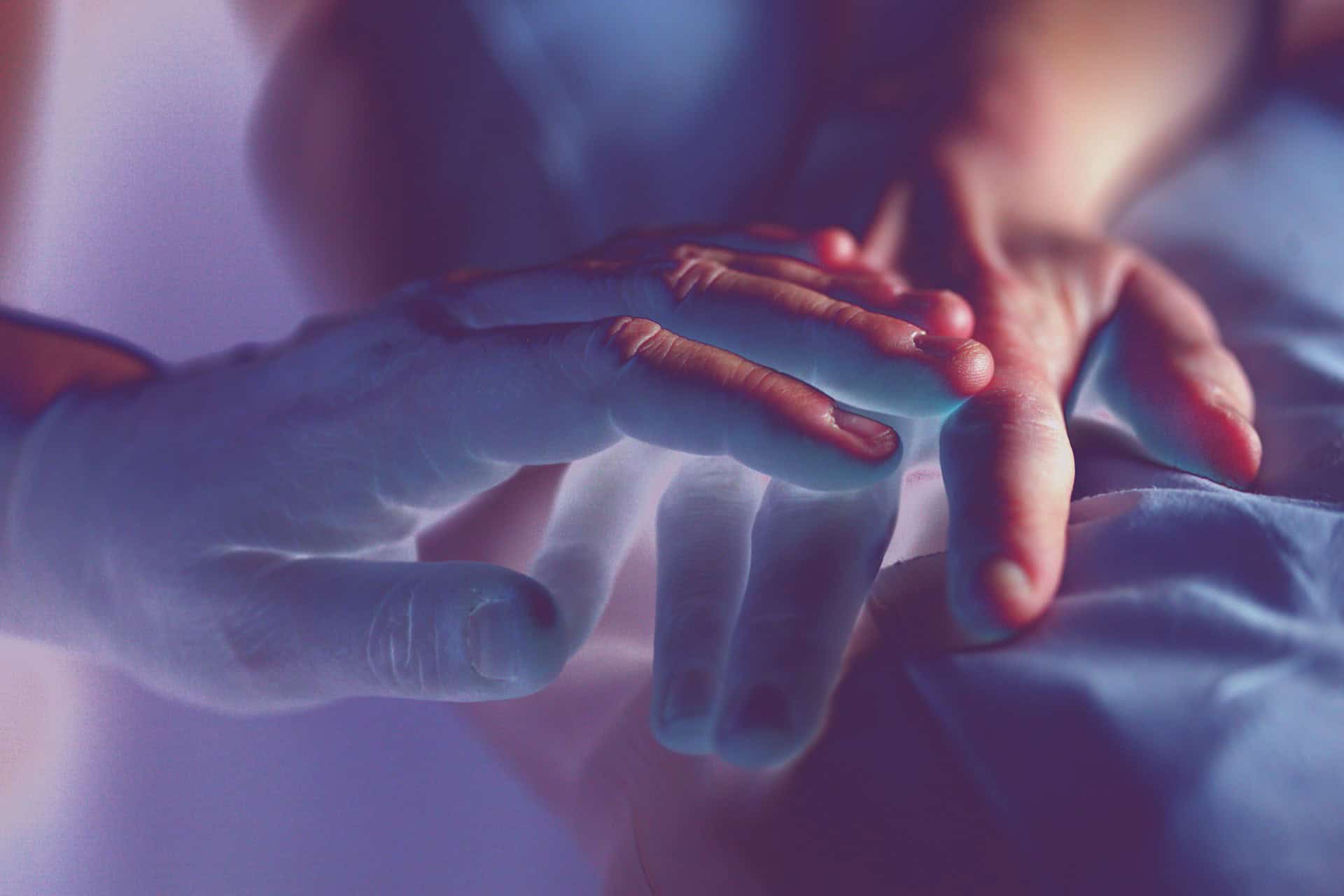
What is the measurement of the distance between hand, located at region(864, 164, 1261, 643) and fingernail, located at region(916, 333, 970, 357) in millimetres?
25

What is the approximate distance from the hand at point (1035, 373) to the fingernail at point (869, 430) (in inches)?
1.4

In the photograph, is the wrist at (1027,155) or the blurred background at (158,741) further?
the wrist at (1027,155)

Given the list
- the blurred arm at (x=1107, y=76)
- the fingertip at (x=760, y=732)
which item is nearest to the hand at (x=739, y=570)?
the fingertip at (x=760, y=732)

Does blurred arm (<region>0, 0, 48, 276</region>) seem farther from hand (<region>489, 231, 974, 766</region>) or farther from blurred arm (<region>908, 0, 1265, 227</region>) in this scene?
blurred arm (<region>908, 0, 1265, 227</region>)

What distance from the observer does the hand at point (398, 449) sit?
394 mm

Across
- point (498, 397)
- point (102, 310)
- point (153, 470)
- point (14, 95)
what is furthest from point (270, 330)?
point (498, 397)

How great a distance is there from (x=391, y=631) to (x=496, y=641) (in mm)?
66

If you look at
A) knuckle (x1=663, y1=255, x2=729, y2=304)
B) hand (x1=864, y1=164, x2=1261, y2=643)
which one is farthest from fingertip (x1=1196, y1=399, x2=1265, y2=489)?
knuckle (x1=663, y1=255, x2=729, y2=304)

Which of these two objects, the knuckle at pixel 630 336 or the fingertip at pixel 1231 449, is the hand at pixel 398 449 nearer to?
the knuckle at pixel 630 336

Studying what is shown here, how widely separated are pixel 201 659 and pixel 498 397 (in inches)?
9.9

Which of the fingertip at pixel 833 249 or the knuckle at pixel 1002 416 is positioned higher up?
the fingertip at pixel 833 249

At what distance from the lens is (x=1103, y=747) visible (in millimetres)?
307

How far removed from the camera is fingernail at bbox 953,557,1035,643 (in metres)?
0.33

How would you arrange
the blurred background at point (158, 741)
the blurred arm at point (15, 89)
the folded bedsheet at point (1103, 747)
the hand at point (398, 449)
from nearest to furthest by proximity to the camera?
1. the folded bedsheet at point (1103, 747)
2. the hand at point (398, 449)
3. the blurred background at point (158, 741)
4. the blurred arm at point (15, 89)
